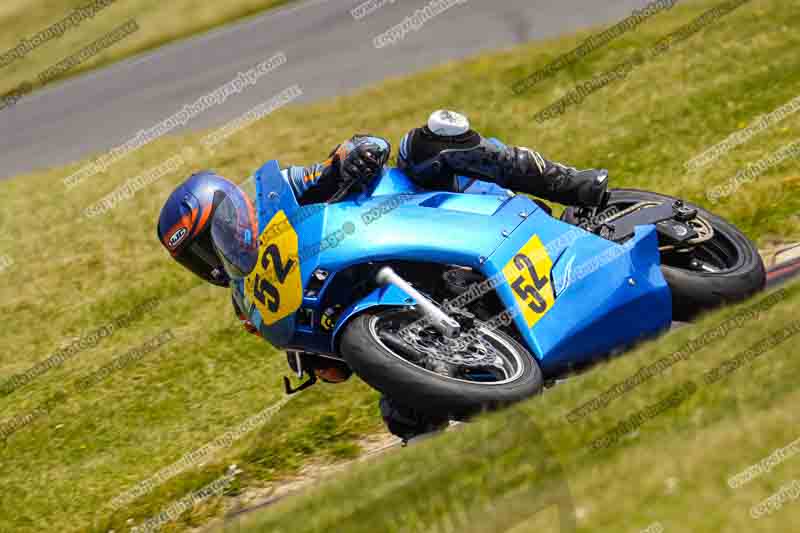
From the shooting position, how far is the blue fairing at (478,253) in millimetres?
6973

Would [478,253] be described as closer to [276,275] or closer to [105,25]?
[276,275]

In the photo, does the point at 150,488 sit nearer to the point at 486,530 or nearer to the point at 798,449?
the point at 486,530

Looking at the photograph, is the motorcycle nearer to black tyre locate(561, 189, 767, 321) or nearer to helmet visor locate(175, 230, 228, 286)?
black tyre locate(561, 189, 767, 321)

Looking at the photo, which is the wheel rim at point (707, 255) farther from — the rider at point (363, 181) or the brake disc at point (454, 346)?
the brake disc at point (454, 346)

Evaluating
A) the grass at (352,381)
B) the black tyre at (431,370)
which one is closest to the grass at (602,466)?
the grass at (352,381)

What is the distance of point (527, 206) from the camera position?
7555 millimetres

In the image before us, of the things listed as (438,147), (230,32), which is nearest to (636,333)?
(438,147)

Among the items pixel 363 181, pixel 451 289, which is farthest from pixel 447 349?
pixel 363 181

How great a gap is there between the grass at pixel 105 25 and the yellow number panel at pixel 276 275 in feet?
53.7

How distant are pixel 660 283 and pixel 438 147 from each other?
5.76 ft

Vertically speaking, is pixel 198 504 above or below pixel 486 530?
below

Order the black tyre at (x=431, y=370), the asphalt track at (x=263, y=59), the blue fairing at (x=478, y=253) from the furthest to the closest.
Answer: the asphalt track at (x=263, y=59) < the blue fairing at (x=478, y=253) < the black tyre at (x=431, y=370)

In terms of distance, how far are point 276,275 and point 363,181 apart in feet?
2.80

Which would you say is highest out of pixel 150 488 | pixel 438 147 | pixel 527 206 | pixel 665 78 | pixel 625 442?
pixel 438 147
